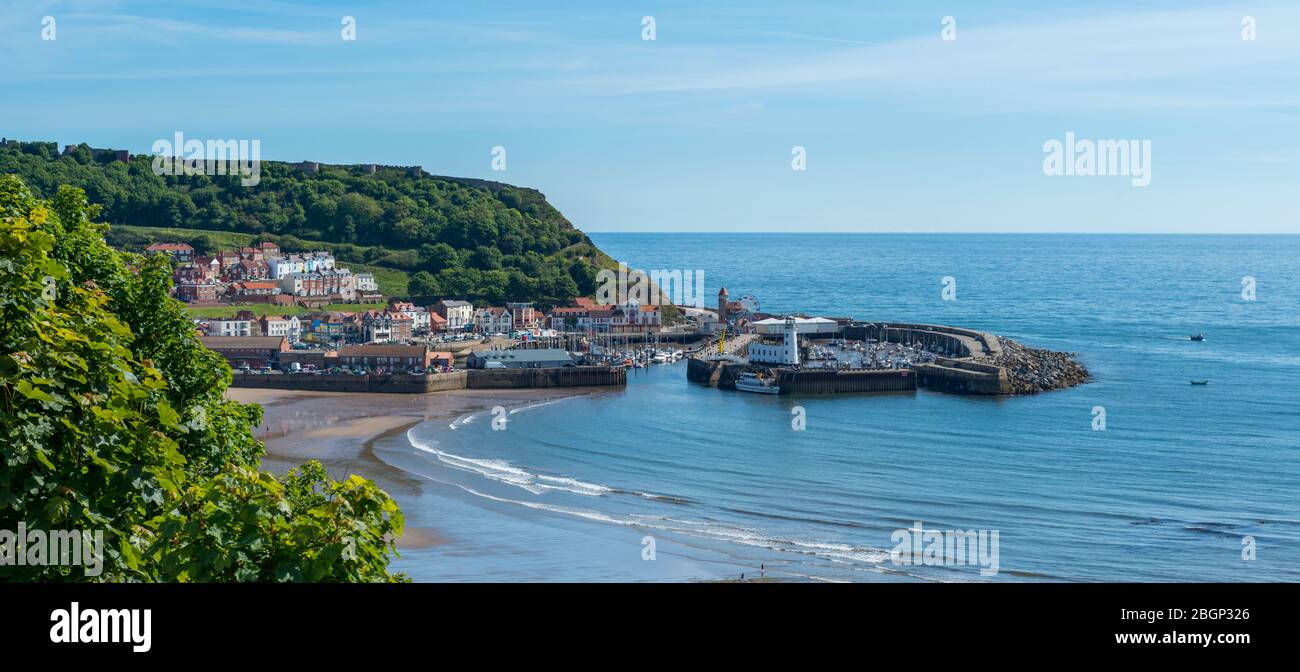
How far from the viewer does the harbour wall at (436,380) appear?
71.9 metres

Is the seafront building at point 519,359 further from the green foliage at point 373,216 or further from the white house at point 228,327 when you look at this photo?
the green foliage at point 373,216

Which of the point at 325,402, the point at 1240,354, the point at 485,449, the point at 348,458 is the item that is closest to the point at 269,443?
the point at 348,458

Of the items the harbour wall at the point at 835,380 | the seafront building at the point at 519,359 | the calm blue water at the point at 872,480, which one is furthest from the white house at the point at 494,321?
the harbour wall at the point at 835,380

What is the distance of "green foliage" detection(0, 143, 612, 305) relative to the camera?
121000mm

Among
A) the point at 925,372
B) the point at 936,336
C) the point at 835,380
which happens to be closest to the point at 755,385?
the point at 835,380

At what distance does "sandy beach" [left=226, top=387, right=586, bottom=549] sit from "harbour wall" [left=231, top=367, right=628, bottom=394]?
1045 mm

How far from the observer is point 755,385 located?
244 feet

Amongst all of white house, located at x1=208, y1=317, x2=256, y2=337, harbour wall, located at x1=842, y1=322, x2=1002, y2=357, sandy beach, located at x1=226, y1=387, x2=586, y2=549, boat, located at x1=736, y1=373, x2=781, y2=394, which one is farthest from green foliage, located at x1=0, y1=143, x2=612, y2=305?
sandy beach, located at x1=226, y1=387, x2=586, y2=549

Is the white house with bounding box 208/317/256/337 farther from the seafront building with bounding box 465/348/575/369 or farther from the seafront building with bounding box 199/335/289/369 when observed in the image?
the seafront building with bounding box 465/348/575/369

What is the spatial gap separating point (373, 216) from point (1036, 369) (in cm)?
8561

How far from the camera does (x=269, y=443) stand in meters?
51.3

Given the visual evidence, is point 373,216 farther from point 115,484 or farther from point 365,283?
point 115,484

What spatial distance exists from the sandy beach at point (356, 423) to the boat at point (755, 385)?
9.82 m

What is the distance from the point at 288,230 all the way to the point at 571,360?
237 ft
